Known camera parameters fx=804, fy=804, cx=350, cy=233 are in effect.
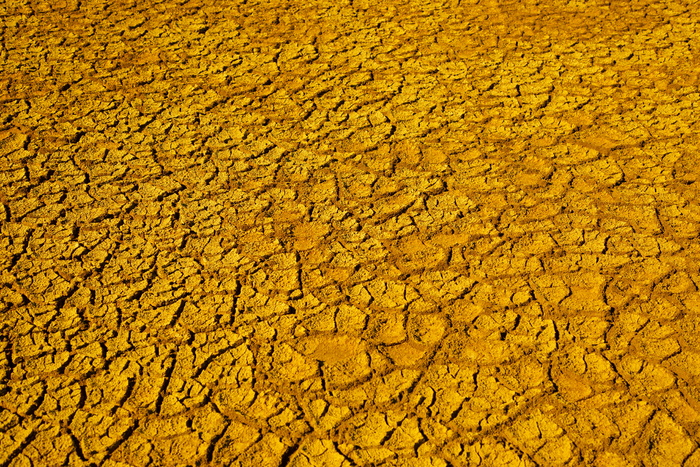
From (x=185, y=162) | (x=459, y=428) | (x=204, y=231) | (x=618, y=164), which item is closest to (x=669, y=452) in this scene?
(x=459, y=428)

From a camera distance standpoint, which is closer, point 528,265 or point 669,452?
point 669,452

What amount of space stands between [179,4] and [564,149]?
2.69 metres

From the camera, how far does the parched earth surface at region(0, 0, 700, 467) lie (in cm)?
251

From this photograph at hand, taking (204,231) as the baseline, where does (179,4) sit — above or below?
above

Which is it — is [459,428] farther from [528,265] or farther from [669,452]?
[528,265]

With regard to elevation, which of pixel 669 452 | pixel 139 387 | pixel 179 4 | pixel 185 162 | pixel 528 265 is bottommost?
pixel 669 452

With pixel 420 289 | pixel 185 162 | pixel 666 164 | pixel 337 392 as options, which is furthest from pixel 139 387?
pixel 666 164

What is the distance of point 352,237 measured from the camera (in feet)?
10.7

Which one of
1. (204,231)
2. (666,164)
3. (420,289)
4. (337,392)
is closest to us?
(337,392)

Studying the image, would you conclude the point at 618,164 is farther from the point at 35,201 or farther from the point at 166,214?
the point at 35,201

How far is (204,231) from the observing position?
3.31 m

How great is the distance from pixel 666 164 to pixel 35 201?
2765mm

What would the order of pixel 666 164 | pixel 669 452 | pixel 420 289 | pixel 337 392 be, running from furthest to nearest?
pixel 666 164 < pixel 420 289 < pixel 337 392 < pixel 669 452

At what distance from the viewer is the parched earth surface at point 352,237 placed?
8.23ft
